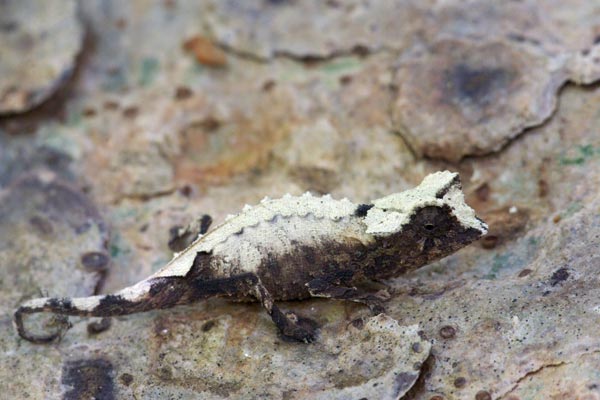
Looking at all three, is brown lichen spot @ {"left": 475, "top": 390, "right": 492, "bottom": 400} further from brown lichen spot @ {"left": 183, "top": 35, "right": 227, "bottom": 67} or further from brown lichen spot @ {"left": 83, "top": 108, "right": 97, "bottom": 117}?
brown lichen spot @ {"left": 83, "top": 108, "right": 97, "bottom": 117}

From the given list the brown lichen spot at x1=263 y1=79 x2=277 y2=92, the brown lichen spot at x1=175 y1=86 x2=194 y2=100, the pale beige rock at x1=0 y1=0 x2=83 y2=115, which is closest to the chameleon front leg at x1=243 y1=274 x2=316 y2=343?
the brown lichen spot at x1=263 y1=79 x2=277 y2=92

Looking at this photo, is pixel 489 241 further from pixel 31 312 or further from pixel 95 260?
pixel 31 312

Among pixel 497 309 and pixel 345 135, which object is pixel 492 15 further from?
pixel 497 309

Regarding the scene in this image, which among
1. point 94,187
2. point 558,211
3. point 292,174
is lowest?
point 94,187

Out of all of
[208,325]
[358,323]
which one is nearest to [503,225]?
[358,323]

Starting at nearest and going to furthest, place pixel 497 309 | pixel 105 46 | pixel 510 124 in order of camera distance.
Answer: pixel 497 309 < pixel 510 124 < pixel 105 46

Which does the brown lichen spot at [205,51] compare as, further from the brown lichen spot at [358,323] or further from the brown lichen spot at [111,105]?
the brown lichen spot at [358,323]

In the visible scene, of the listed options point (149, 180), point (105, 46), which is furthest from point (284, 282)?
point (105, 46)
